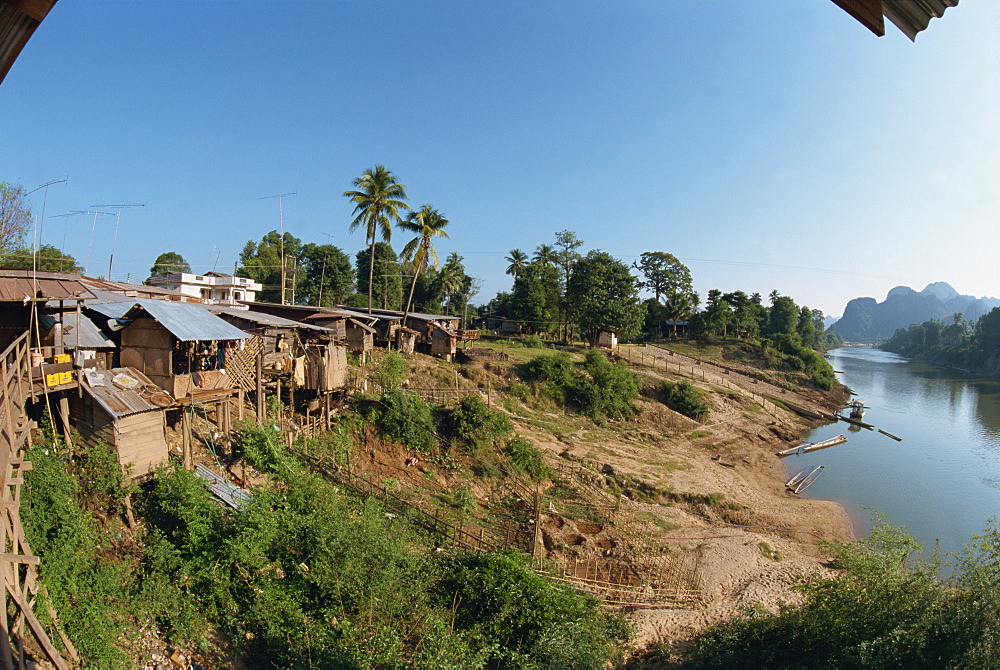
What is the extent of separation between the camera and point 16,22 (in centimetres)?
127

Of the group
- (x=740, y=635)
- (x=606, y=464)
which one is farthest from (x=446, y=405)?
(x=740, y=635)

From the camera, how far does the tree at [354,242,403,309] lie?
5303cm

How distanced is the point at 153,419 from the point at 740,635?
1589 cm

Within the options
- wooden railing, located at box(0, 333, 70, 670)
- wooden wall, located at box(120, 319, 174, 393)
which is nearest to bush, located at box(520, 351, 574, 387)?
wooden wall, located at box(120, 319, 174, 393)

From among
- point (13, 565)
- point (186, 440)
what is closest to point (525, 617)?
point (13, 565)

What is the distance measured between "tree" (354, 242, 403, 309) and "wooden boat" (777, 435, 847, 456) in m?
38.5

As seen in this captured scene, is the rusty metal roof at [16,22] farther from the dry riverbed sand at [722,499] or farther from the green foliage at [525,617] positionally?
the dry riverbed sand at [722,499]

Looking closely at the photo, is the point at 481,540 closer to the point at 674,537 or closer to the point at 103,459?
the point at 674,537

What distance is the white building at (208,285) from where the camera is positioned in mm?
40312

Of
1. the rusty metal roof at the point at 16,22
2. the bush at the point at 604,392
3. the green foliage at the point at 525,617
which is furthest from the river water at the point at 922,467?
the rusty metal roof at the point at 16,22

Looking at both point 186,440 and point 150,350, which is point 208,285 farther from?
point 186,440

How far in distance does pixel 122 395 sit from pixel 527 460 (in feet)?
52.7

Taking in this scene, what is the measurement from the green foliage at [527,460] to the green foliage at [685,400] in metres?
17.9

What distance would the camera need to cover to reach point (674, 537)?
20.6 meters
